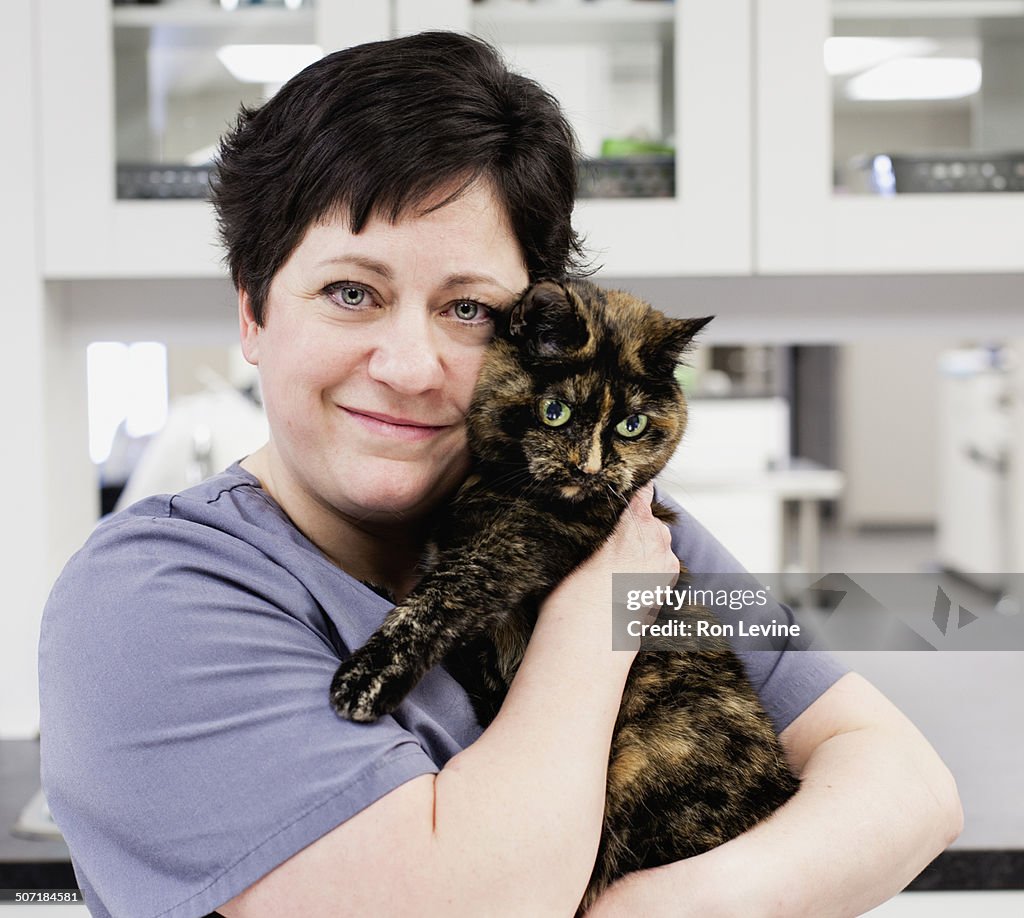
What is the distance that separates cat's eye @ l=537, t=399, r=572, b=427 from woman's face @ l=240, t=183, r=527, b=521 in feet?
0.22

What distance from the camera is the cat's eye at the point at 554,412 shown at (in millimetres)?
884

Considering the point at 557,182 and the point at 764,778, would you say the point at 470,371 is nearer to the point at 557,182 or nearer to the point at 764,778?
the point at 557,182

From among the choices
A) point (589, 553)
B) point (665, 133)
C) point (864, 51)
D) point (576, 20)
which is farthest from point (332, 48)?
point (589, 553)

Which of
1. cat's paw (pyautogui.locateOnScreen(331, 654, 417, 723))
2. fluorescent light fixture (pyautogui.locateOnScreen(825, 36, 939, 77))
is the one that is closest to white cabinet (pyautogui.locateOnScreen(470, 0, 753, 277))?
fluorescent light fixture (pyautogui.locateOnScreen(825, 36, 939, 77))

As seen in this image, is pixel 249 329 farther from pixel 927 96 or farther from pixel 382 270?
pixel 927 96

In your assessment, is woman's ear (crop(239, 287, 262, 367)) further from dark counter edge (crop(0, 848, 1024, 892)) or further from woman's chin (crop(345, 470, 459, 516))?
dark counter edge (crop(0, 848, 1024, 892))

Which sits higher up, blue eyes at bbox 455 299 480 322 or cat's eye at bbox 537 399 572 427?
blue eyes at bbox 455 299 480 322

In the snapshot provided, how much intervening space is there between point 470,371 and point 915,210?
1.03 m

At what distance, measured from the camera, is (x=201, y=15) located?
166cm

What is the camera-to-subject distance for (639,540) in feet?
2.87

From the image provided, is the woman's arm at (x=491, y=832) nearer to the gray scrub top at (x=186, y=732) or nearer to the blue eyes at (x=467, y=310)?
the gray scrub top at (x=186, y=732)

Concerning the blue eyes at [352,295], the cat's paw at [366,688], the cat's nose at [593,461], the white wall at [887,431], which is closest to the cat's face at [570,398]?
the cat's nose at [593,461]

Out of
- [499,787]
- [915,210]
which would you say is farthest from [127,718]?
[915,210]

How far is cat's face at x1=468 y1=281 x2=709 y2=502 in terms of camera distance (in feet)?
2.86
